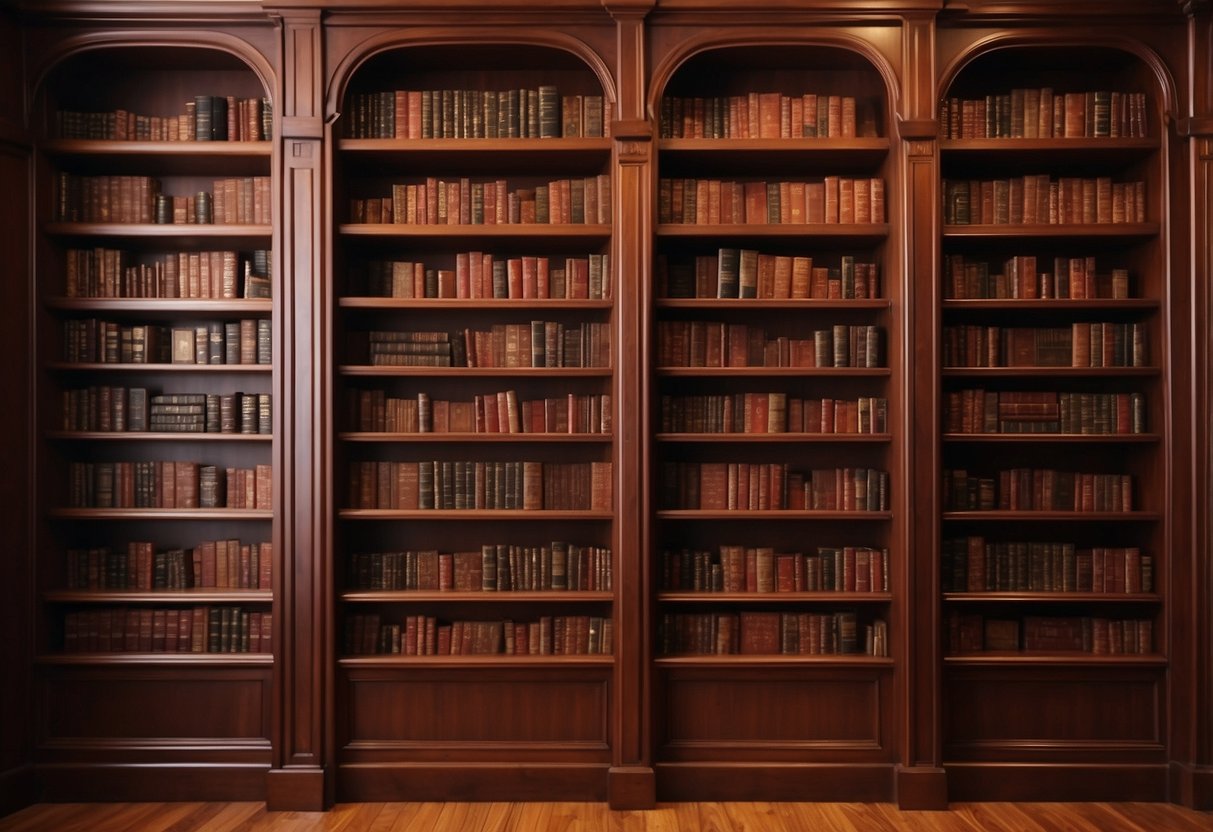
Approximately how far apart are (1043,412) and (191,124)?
3.67 m

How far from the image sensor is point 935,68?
358cm

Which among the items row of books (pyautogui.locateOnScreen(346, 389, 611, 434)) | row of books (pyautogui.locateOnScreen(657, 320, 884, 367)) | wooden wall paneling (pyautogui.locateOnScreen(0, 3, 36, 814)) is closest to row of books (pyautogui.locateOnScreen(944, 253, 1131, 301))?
row of books (pyautogui.locateOnScreen(657, 320, 884, 367))

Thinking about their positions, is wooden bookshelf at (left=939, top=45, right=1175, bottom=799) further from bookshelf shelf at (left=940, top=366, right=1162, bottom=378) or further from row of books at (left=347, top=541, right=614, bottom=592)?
row of books at (left=347, top=541, right=614, bottom=592)

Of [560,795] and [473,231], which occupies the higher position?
[473,231]

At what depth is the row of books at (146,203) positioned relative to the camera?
373 centimetres

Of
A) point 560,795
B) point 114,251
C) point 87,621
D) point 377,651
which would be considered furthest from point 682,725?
point 114,251

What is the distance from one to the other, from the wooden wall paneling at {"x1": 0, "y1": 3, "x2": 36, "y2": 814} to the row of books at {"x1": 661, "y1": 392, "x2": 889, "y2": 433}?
2561mm

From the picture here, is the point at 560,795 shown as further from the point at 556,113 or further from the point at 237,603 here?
the point at 556,113

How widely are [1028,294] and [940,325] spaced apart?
0.43 meters

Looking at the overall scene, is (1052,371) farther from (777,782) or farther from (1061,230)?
(777,782)

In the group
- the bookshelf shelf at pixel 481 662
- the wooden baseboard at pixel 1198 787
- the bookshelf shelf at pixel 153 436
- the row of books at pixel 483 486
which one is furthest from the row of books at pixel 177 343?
the wooden baseboard at pixel 1198 787

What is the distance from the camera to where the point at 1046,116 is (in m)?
3.67

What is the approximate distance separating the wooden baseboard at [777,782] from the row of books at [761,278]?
74.1 inches

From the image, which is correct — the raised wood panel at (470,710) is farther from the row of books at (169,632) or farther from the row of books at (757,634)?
the row of books at (169,632)
